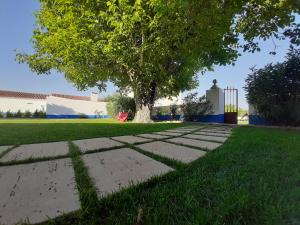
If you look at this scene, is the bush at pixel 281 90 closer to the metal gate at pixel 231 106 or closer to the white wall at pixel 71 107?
the metal gate at pixel 231 106

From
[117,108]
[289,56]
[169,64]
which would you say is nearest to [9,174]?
[289,56]

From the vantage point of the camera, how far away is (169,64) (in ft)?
34.8

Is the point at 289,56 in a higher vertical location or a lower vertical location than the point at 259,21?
lower

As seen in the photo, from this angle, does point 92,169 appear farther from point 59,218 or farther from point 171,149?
point 171,149

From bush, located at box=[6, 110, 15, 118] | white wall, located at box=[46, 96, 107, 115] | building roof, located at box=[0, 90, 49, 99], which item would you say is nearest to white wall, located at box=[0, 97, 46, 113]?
building roof, located at box=[0, 90, 49, 99]

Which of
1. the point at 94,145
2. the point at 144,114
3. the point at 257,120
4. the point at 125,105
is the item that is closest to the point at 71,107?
the point at 125,105

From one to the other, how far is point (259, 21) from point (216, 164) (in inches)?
269

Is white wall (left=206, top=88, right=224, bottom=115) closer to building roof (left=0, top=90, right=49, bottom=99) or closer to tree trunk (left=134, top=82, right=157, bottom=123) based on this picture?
tree trunk (left=134, top=82, right=157, bottom=123)

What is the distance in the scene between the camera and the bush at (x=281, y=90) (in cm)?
716

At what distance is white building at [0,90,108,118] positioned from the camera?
28.4 meters

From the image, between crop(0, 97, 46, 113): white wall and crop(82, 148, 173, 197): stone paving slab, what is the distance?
102 ft

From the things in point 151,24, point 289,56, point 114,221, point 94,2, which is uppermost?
point 94,2

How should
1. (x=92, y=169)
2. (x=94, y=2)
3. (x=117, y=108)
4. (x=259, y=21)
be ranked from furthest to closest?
1. (x=117, y=108)
2. (x=94, y=2)
3. (x=259, y=21)
4. (x=92, y=169)

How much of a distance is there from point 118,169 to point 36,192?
25.2 inches
